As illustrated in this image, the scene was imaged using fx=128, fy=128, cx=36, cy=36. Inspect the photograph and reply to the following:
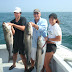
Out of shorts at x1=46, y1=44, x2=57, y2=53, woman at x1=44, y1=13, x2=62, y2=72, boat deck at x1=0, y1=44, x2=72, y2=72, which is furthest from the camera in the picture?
shorts at x1=46, y1=44, x2=57, y2=53

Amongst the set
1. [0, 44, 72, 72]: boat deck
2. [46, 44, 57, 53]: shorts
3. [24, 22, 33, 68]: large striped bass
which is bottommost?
[0, 44, 72, 72]: boat deck

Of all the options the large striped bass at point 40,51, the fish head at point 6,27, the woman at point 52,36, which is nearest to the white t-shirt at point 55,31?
the woman at point 52,36

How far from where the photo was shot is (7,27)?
9.45 ft

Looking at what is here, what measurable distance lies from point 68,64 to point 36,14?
1336 millimetres

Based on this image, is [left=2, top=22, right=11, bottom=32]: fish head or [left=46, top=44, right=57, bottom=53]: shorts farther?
[left=46, top=44, right=57, bottom=53]: shorts

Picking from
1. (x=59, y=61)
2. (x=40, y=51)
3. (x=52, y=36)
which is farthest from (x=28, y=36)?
(x=59, y=61)

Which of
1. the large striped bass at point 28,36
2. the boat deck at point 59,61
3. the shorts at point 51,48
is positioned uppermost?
the large striped bass at point 28,36

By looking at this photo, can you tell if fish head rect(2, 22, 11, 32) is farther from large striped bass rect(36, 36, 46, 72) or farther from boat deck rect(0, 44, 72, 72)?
boat deck rect(0, 44, 72, 72)

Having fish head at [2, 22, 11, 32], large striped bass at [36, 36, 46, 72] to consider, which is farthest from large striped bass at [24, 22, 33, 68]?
fish head at [2, 22, 11, 32]

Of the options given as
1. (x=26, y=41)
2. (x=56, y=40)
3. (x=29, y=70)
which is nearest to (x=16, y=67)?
(x=29, y=70)

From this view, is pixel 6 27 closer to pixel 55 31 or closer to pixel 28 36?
pixel 28 36

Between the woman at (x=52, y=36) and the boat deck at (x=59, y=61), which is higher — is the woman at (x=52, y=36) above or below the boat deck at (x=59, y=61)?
above

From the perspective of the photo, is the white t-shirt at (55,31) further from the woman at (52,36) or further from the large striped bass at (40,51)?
the large striped bass at (40,51)

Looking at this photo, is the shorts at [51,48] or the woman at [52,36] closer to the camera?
the woman at [52,36]
